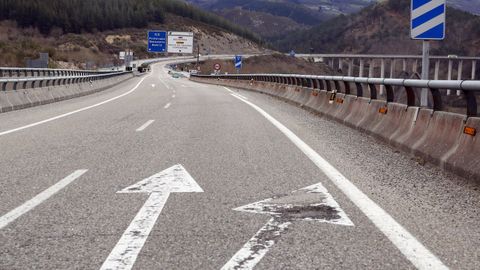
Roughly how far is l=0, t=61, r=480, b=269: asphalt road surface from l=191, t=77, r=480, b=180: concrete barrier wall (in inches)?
9.2

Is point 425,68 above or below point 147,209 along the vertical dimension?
above

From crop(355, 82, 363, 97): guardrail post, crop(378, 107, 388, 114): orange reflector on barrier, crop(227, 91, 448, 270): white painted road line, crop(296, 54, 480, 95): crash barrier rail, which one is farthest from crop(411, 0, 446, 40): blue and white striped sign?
crop(355, 82, 363, 97): guardrail post

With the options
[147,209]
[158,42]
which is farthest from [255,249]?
[158,42]

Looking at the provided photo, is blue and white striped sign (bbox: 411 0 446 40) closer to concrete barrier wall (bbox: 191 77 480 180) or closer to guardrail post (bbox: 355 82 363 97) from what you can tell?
concrete barrier wall (bbox: 191 77 480 180)

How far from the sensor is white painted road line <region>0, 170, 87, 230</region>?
5266 mm

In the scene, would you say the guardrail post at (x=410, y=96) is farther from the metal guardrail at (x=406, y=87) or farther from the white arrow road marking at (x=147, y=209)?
the white arrow road marking at (x=147, y=209)

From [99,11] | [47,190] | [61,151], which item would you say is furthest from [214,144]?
[99,11]

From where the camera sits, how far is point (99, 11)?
7534 inches

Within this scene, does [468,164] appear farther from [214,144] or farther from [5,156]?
[5,156]

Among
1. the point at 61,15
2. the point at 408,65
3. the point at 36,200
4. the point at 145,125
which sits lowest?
the point at 36,200

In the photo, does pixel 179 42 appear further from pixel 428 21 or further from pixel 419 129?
pixel 419 129

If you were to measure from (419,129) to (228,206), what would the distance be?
4.39 m

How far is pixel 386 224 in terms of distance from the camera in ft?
16.8

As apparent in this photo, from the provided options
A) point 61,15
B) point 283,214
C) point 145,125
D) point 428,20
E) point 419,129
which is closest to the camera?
point 283,214
